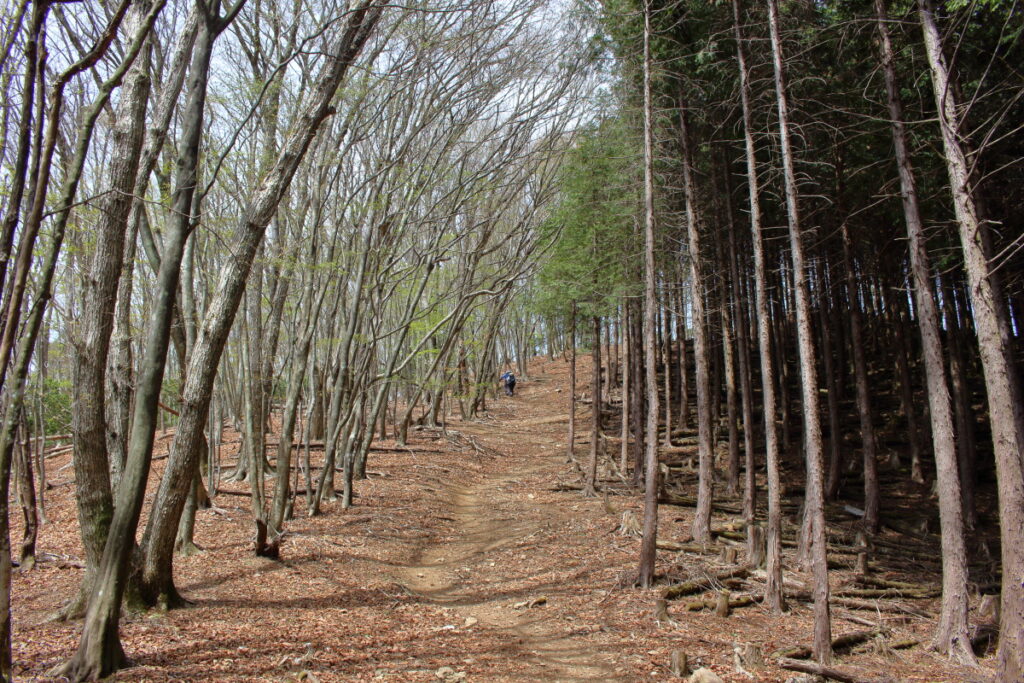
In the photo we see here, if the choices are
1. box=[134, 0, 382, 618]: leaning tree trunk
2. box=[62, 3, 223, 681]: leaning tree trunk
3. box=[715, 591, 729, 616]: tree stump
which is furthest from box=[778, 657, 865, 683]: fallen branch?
box=[134, 0, 382, 618]: leaning tree trunk

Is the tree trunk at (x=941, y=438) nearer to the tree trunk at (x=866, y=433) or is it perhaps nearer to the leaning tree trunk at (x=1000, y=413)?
the leaning tree trunk at (x=1000, y=413)

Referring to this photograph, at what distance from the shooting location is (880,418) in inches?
749

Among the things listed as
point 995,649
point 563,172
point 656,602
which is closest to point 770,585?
point 656,602

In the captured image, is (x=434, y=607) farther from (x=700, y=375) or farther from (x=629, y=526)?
(x=700, y=375)

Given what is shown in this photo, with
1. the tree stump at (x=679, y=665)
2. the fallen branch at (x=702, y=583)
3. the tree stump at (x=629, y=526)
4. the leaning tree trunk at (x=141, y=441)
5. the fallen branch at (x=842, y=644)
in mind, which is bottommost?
the fallen branch at (x=842, y=644)

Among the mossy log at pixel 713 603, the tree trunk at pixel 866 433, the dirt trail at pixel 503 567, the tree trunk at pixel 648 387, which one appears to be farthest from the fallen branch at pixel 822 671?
the tree trunk at pixel 866 433

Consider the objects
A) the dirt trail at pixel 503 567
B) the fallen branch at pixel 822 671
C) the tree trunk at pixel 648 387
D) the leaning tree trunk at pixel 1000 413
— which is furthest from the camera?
the tree trunk at pixel 648 387

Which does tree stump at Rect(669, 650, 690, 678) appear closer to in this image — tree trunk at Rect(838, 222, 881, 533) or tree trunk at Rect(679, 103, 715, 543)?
tree trunk at Rect(679, 103, 715, 543)

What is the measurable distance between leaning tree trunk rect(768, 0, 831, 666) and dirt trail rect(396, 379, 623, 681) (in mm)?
2412

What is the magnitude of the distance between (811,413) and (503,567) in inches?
220

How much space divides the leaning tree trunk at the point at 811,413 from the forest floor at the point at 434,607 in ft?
1.60

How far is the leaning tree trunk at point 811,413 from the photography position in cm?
690

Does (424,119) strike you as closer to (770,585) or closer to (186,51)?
(186,51)

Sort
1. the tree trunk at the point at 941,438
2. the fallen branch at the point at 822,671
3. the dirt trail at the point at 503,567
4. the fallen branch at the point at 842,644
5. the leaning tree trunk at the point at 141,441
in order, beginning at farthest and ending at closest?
the tree trunk at the point at 941,438
the fallen branch at the point at 842,644
the dirt trail at the point at 503,567
the fallen branch at the point at 822,671
the leaning tree trunk at the point at 141,441
